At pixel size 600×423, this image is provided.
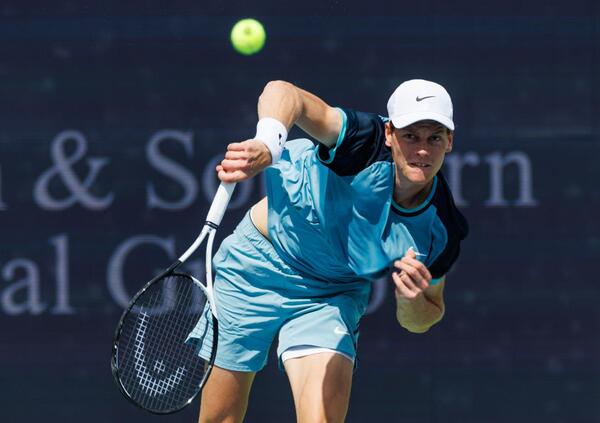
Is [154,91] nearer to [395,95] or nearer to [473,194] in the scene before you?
[473,194]

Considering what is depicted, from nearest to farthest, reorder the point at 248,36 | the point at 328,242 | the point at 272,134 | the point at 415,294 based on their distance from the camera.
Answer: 1. the point at 272,134
2. the point at 415,294
3. the point at 328,242
4. the point at 248,36

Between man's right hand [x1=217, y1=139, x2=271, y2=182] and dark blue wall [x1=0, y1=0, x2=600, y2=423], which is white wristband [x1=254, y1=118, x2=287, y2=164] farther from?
dark blue wall [x1=0, y1=0, x2=600, y2=423]

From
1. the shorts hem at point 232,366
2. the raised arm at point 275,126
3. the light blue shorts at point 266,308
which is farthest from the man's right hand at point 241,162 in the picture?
the shorts hem at point 232,366

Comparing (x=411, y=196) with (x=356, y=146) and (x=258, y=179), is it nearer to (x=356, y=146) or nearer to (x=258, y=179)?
(x=356, y=146)

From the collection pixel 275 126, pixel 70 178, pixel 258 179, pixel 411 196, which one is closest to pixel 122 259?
pixel 70 178

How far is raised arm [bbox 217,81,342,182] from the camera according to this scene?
3188 millimetres

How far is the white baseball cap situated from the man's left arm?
0.34 m

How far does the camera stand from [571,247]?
4832 millimetres

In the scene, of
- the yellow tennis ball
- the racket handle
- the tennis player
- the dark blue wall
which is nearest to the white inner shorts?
the tennis player

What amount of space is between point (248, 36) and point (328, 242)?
125 cm

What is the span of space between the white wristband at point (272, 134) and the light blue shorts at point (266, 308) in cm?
64

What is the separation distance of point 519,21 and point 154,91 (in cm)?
130

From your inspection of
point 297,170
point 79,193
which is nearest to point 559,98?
point 297,170

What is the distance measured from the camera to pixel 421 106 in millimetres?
3475
